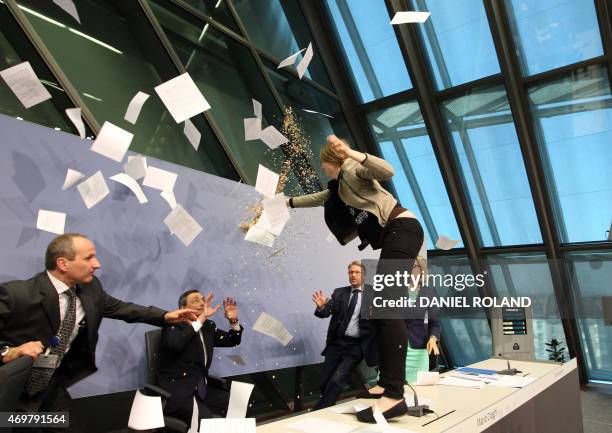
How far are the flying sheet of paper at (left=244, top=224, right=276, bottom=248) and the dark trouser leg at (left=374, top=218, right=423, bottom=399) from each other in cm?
179

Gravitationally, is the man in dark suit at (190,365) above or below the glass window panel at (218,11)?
below

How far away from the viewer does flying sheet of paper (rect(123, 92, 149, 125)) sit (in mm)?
2982

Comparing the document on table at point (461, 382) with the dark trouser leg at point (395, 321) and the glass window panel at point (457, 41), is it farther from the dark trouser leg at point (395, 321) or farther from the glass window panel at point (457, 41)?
the glass window panel at point (457, 41)

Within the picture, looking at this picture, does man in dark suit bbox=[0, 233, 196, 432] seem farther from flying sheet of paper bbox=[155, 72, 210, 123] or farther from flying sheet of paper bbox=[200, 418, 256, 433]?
flying sheet of paper bbox=[155, 72, 210, 123]

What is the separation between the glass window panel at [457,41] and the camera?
15.6 feet

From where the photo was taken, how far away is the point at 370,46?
17.3 feet

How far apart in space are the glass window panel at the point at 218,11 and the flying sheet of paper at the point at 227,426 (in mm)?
3556

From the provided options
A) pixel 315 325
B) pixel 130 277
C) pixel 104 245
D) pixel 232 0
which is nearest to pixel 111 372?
pixel 130 277

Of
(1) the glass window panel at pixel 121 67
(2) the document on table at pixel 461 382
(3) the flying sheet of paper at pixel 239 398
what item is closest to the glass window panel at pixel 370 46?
(1) the glass window panel at pixel 121 67

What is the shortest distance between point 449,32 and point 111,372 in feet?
15.1

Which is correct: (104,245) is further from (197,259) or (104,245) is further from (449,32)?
(449,32)

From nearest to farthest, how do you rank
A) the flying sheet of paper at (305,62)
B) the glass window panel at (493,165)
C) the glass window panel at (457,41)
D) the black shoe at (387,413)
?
the black shoe at (387,413) → the flying sheet of paper at (305,62) → the glass window panel at (457,41) → the glass window panel at (493,165)

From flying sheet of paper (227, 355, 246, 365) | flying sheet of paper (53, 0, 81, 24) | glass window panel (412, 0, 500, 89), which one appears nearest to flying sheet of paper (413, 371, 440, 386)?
flying sheet of paper (227, 355, 246, 365)

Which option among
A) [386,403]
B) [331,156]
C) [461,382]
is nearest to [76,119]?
[331,156]
